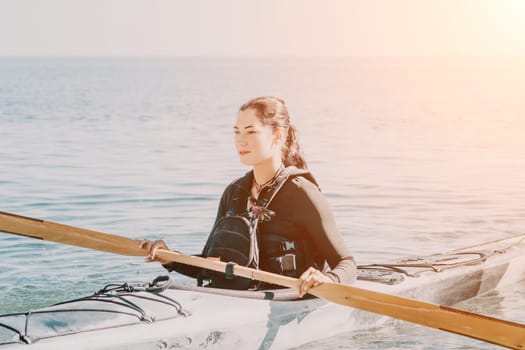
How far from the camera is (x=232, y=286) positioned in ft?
16.7

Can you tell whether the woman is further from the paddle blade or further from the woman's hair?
the paddle blade

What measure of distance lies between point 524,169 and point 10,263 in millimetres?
8351

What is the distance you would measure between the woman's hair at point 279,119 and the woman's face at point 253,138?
3 cm

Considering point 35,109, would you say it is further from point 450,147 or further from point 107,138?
point 450,147

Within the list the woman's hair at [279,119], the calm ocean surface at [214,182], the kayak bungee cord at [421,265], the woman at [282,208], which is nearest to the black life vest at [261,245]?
the woman at [282,208]

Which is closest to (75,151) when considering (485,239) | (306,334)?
(485,239)

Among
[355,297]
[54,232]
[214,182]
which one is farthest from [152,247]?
[214,182]

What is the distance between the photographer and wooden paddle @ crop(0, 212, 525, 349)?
4.24 metres

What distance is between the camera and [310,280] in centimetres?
458

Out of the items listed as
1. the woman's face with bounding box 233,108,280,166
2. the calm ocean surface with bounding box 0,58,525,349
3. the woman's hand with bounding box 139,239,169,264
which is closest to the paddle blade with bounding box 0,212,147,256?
the woman's hand with bounding box 139,239,169,264

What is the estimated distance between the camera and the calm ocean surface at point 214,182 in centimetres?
706

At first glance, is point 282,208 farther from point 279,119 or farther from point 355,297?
point 355,297

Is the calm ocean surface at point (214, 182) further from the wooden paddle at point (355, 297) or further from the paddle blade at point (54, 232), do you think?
the paddle blade at point (54, 232)

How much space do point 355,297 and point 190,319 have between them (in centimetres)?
71
